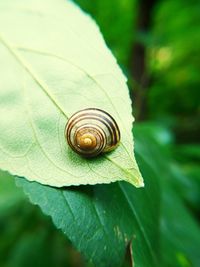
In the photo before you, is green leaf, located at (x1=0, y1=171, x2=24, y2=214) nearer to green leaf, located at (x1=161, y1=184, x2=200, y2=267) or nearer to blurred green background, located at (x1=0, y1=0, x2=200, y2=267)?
blurred green background, located at (x1=0, y1=0, x2=200, y2=267)

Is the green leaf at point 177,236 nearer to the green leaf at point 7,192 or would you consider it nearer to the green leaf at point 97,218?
the green leaf at point 97,218

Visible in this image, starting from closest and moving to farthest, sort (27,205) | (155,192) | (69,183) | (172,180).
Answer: (69,183)
(155,192)
(172,180)
(27,205)

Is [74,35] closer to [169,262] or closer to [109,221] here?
[109,221]

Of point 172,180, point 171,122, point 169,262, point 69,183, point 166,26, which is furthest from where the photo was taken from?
point 166,26

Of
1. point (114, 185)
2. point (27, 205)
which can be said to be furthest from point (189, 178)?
point (114, 185)

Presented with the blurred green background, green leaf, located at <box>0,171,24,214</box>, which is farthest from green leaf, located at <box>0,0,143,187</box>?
green leaf, located at <box>0,171,24,214</box>

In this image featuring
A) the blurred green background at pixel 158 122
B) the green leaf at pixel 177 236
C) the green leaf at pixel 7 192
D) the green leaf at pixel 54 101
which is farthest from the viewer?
the green leaf at pixel 7 192

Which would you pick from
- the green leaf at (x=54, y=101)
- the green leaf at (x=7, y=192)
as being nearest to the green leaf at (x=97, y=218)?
the green leaf at (x=54, y=101)

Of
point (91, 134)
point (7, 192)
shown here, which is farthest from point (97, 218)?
point (7, 192)
